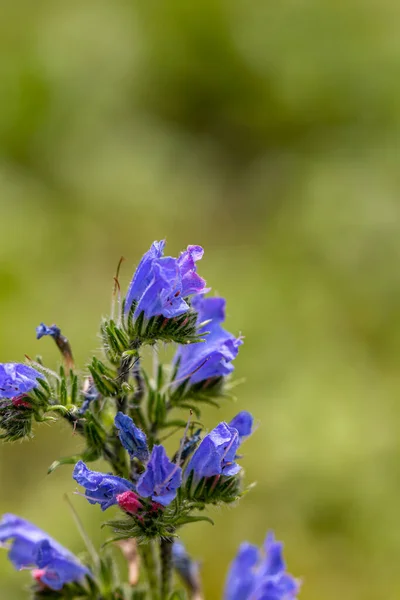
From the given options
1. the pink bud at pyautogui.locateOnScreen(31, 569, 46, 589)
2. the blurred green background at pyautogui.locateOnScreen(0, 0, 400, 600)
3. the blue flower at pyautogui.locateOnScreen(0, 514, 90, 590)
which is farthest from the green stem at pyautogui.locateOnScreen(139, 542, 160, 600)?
the blurred green background at pyautogui.locateOnScreen(0, 0, 400, 600)

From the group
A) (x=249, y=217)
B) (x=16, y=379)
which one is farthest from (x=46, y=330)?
(x=249, y=217)

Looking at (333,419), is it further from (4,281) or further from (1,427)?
(1,427)

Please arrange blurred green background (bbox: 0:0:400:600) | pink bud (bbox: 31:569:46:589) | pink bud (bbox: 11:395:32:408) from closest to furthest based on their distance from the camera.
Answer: pink bud (bbox: 11:395:32:408) < pink bud (bbox: 31:569:46:589) < blurred green background (bbox: 0:0:400:600)

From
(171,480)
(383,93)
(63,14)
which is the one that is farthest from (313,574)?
(63,14)

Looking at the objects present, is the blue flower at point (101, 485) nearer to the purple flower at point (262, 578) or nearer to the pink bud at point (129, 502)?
the pink bud at point (129, 502)

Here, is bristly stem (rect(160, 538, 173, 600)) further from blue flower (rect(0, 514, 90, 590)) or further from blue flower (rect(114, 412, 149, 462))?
blue flower (rect(114, 412, 149, 462))

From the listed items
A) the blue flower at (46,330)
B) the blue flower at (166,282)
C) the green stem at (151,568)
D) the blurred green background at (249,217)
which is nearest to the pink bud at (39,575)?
the green stem at (151,568)

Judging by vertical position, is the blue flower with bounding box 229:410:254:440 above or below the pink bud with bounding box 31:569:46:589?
above
